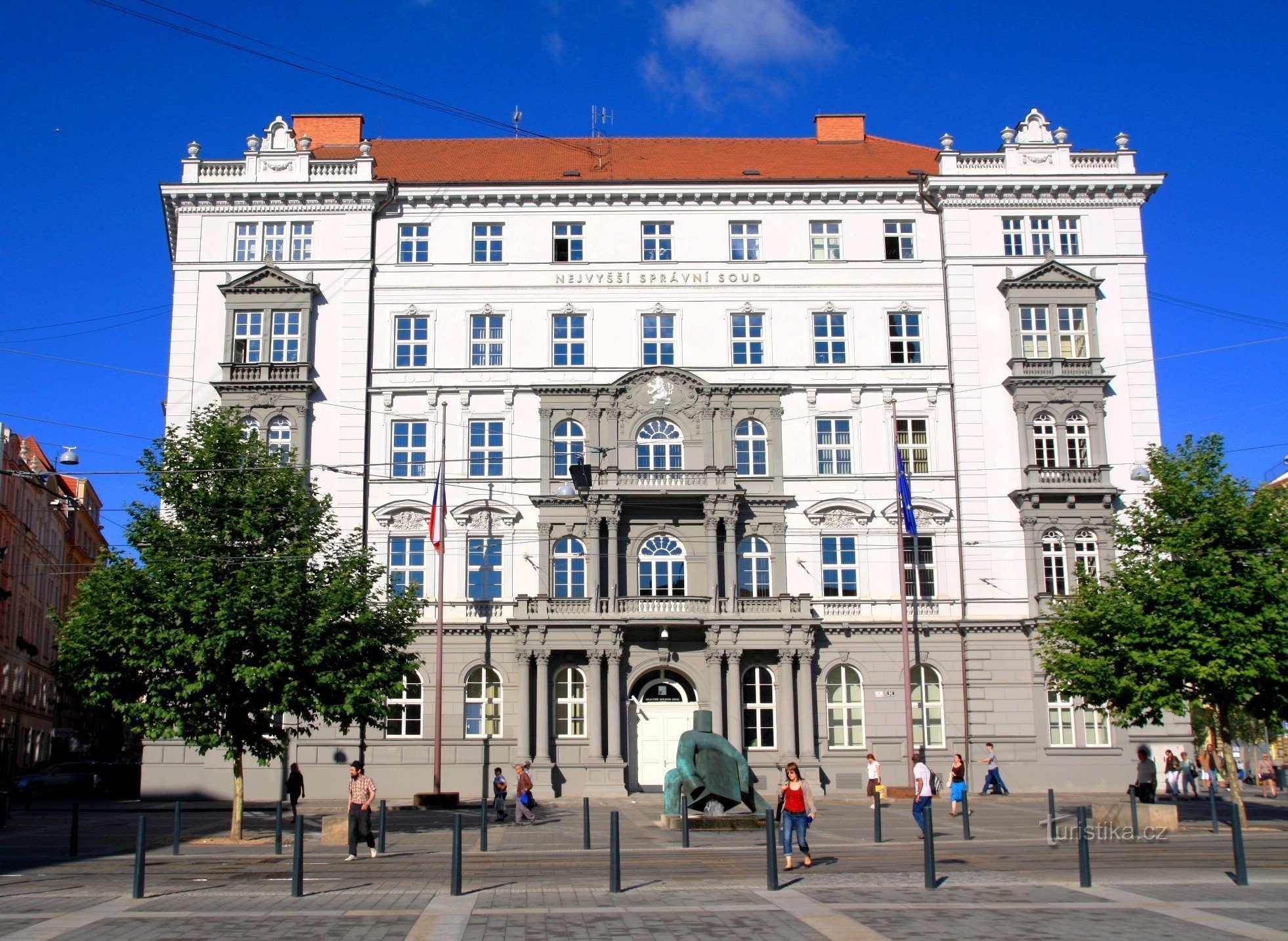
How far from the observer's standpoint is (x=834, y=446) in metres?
45.0

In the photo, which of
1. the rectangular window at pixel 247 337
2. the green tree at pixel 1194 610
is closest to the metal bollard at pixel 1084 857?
the green tree at pixel 1194 610

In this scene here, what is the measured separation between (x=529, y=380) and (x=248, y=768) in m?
16.3

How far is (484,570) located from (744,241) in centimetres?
1543

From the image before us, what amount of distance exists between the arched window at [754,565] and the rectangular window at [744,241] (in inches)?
416

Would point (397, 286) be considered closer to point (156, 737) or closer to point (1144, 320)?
point (156, 737)

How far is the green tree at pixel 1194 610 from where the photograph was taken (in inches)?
1101

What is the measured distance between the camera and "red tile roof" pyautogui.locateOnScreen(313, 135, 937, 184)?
48312mm

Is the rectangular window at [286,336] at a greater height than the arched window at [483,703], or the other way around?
the rectangular window at [286,336]

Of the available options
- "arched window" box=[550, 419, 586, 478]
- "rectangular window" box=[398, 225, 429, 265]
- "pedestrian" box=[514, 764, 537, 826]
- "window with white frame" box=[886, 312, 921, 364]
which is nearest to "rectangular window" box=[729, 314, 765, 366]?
"window with white frame" box=[886, 312, 921, 364]

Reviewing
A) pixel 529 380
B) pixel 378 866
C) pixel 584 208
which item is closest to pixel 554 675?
pixel 529 380

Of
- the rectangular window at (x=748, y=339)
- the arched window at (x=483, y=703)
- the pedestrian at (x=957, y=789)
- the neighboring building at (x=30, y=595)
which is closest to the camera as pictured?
the pedestrian at (x=957, y=789)

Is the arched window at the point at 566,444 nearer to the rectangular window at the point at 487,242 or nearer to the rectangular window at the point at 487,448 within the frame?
the rectangular window at the point at 487,448

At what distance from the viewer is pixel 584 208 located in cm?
4688

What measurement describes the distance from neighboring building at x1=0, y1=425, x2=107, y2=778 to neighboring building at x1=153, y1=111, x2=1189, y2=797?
2047cm
